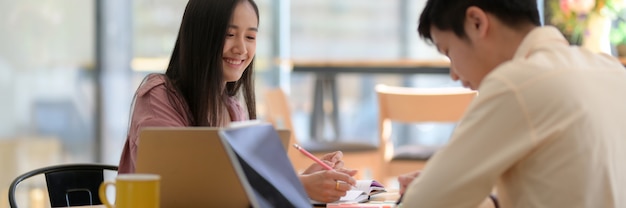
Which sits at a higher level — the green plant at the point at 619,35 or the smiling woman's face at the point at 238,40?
the smiling woman's face at the point at 238,40

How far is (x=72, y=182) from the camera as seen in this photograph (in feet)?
7.61

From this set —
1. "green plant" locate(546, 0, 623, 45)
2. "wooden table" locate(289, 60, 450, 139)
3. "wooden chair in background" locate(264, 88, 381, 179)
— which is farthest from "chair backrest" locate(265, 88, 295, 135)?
"green plant" locate(546, 0, 623, 45)

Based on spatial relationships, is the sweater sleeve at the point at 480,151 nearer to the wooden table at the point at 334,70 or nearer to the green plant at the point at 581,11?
the green plant at the point at 581,11

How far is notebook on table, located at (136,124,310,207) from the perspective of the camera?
4.55 ft

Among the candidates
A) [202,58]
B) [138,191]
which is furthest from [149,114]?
[138,191]

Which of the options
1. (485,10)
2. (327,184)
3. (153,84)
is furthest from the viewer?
(153,84)

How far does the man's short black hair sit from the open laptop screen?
0.32 m

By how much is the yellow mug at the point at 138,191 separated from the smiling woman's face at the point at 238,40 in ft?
2.56

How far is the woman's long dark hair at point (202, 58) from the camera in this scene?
2193 mm

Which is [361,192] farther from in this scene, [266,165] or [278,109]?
[278,109]

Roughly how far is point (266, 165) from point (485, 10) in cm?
41

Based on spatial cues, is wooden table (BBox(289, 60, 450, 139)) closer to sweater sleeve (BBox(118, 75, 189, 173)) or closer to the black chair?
the black chair

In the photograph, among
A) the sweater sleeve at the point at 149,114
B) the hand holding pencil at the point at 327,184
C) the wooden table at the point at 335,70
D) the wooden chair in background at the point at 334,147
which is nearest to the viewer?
the hand holding pencil at the point at 327,184

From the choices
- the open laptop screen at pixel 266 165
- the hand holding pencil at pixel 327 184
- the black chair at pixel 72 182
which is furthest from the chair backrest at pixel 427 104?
the open laptop screen at pixel 266 165
